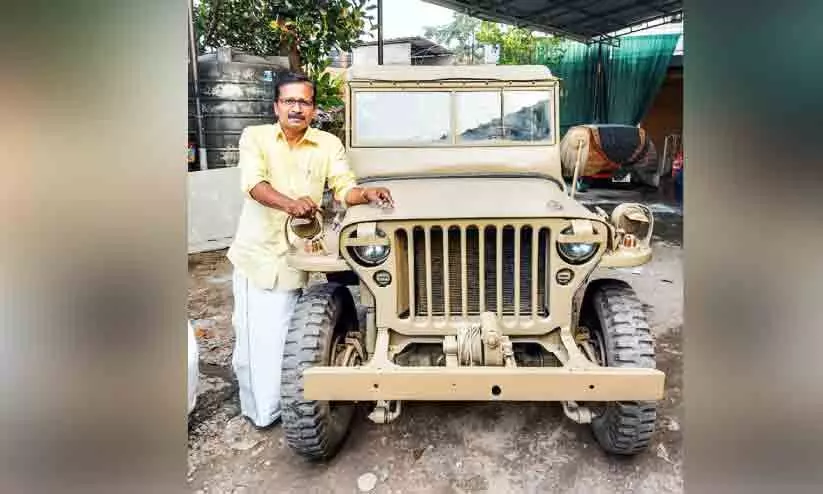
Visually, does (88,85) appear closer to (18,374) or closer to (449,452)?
(18,374)

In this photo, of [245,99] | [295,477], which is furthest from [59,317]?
[245,99]

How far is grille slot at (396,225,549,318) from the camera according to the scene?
90.6 inches

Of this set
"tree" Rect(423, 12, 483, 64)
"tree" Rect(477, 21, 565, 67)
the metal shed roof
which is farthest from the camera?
"tree" Rect(423, 12, 483, 64)

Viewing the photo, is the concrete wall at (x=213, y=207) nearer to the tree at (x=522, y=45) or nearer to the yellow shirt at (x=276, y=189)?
the yellow shirt at (x=276, y=189)

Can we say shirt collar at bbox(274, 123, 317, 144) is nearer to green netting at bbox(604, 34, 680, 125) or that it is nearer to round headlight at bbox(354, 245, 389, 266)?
round headlight at bbox(354, 245, 389, 266)

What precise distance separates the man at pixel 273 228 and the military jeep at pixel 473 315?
17cm

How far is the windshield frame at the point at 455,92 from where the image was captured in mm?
3295

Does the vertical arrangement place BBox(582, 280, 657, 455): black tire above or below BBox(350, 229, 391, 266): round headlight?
below

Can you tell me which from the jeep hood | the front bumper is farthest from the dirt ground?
the jeep hood

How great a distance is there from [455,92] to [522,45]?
12.7 metres

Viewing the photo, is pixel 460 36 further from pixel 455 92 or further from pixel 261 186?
pixel 261 186

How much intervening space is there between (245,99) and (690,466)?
7.53 metres

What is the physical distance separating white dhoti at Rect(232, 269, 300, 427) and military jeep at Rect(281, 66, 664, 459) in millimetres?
210

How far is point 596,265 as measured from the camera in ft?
7.57
